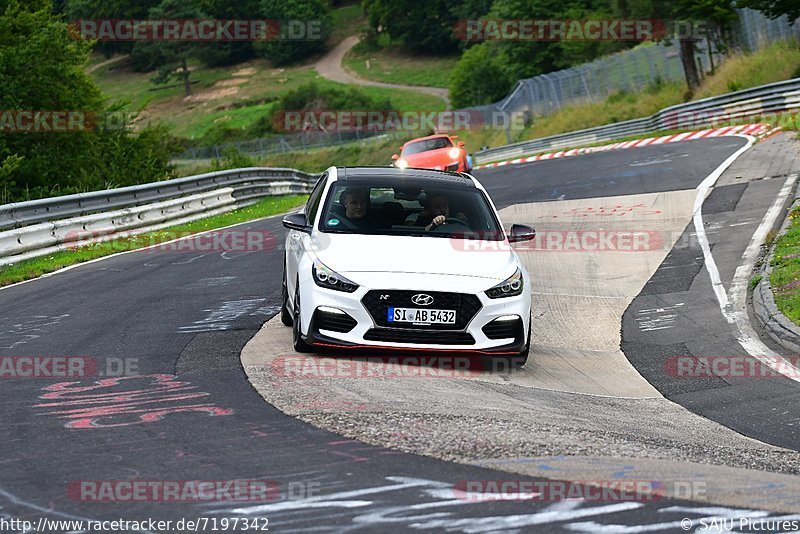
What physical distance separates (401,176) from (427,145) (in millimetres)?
19425

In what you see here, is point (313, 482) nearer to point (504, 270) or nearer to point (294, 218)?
point (504, 270)

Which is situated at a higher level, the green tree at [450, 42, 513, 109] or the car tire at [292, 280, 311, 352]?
the car tire at [292, 280, 311, 352]

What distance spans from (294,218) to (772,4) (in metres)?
34.7

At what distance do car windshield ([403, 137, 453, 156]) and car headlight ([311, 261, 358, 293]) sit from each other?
20.8 meters

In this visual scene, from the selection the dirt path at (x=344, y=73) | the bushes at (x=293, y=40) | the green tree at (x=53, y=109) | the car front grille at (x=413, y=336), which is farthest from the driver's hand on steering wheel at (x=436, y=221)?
the bushes at (x=293, y=40)

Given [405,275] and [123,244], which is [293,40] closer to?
[123,244]

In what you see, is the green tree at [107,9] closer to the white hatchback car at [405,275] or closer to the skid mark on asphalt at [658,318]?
the skid mark on asphalt at [658,318]

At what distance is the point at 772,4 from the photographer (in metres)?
41.4

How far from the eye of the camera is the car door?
10430mm

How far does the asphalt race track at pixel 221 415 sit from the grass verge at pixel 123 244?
26.1 inches

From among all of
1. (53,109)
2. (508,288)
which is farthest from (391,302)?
(53,109)

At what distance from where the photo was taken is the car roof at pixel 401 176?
11055mm

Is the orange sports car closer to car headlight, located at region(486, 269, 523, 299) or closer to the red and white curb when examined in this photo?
the red and white curb

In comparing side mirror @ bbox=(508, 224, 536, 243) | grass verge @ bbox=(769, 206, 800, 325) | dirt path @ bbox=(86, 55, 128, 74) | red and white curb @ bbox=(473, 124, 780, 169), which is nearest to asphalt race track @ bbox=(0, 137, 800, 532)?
grass verge @ bbox=(769, 206, 800, 325)
